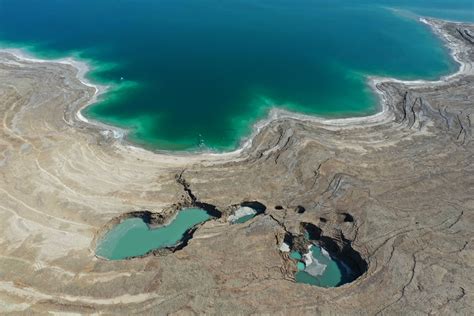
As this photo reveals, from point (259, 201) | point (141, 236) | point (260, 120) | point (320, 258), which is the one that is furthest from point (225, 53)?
point (320, 258)

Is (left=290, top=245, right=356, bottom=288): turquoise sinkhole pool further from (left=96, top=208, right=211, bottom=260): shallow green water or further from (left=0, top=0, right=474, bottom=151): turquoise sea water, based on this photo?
(left=0, top=0, right=474, bottom=151): turquoise sea water

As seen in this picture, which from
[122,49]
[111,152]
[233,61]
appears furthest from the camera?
[122,49]

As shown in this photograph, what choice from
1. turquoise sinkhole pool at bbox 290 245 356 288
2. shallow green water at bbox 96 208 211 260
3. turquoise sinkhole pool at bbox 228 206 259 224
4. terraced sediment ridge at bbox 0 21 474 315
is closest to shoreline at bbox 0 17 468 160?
terraced sediment ridge at bbox 0 21 474 315

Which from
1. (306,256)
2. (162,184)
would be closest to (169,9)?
(162,184)

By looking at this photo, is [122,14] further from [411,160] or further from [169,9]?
[411,160]

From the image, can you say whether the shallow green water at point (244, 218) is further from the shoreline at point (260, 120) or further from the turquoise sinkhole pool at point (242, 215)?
the shoreline at point (260, 120)
